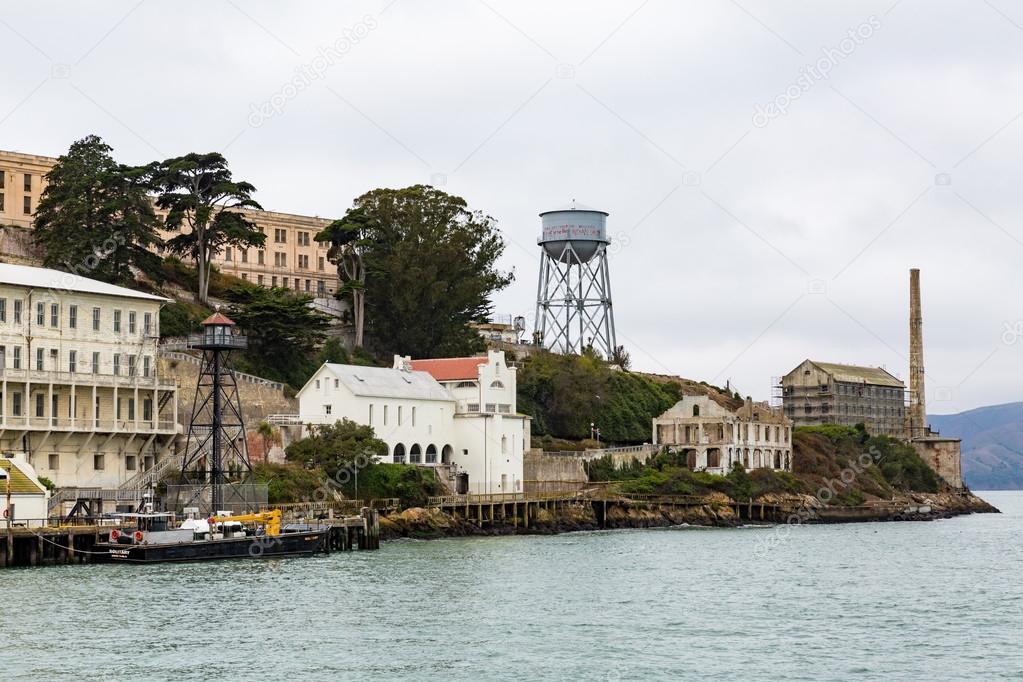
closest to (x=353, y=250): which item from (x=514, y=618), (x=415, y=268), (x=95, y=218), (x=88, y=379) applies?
(x=415, y=268)

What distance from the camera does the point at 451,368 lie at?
101562mm

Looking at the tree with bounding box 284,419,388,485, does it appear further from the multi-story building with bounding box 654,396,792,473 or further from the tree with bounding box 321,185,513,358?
the multi-story building with bounding box 654,396,792,473

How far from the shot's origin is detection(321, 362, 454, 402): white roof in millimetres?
91750

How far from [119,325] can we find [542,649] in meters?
44.5

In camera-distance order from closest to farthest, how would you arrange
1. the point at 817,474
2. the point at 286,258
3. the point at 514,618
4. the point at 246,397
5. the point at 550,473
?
the point at 514,618, the point at 246,397, the point at 550,473, the point at 286,258, the point at 817,474

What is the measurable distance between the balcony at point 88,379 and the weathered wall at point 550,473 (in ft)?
85.6

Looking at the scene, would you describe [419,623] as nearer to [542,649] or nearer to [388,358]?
[542,649]

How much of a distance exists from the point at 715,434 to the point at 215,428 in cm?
4999

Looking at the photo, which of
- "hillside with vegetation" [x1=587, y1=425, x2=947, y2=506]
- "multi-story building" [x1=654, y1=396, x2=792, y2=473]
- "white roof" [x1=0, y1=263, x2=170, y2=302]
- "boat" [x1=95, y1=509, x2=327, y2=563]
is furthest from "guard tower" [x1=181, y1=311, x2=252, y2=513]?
"multi-story building" [x1=654, y1=396, x2=792, y2=473]

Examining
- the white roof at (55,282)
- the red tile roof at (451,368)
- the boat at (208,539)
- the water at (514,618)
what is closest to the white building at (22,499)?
the boat at (208,539)

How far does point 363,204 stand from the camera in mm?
113812

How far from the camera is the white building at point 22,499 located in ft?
216

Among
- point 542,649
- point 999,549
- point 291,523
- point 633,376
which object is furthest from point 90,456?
point 633,376

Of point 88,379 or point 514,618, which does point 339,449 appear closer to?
point 88,379
